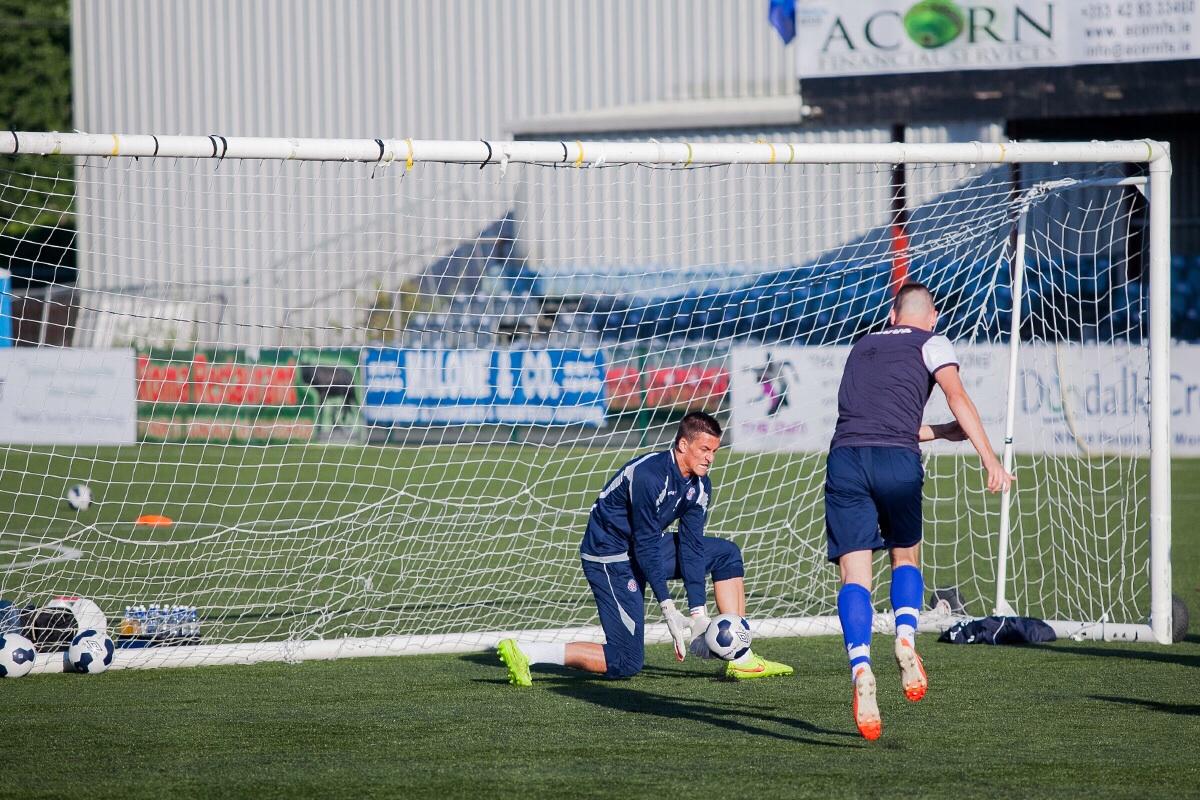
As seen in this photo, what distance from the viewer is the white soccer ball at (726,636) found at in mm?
5301

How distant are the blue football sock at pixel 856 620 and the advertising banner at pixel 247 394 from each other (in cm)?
1103

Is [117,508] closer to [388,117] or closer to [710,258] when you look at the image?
[710,258]

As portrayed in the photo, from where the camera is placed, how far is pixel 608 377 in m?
15.4

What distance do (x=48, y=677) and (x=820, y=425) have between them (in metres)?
10.6

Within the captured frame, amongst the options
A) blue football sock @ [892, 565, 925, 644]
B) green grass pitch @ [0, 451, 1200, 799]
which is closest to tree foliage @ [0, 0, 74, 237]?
green grass pitch @ [0, 451, 1200, 799]

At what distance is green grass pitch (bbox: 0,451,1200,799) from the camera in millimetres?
4062

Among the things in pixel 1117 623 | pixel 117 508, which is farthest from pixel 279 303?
pixel 1117 623

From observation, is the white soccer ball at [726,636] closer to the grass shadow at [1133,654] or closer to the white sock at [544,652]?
the white sock at [544,652]

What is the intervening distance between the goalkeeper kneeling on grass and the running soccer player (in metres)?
0.85

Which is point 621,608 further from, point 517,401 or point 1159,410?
point 517,401

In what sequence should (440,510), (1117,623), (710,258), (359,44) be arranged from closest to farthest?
(1117,623) → (440,510) → (710,258) → (359,44)

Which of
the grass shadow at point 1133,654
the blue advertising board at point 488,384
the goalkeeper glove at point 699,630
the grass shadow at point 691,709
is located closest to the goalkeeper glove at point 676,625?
the goalkeeper glove at point 699,630

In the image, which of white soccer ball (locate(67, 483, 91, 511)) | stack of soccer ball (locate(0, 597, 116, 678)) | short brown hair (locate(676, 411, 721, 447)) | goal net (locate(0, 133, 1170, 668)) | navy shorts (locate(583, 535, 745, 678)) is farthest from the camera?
white soccer ball (locate(67, 483, 91, 511))

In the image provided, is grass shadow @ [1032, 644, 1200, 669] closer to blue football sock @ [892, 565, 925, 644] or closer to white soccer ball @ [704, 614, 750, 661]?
white soccer ball @ [704, 614, 750, 661]
